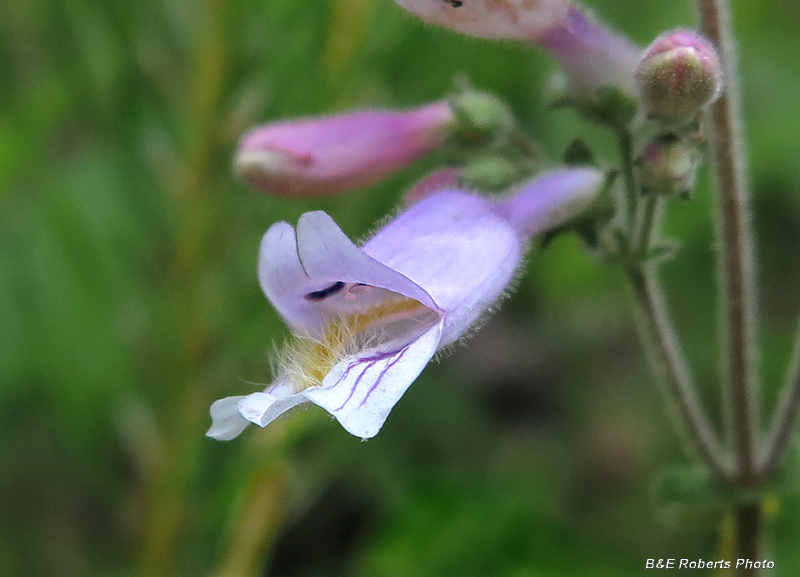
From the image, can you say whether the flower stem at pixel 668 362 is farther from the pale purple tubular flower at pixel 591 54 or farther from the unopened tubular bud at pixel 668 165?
the pale purple tubular flower at pixel 591 54

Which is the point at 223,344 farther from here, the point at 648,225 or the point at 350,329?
the point at 648,225

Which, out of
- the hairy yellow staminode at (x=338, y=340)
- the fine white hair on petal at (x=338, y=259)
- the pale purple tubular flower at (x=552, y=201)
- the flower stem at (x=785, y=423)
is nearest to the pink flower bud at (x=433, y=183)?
the pale purple tubular flower at (x=552, y=201)

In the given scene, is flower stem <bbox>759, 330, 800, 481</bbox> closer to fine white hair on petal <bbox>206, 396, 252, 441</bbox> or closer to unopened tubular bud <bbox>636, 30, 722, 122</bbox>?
unopened tubular bud <bbox>636, 30, 722, 122</bbox>

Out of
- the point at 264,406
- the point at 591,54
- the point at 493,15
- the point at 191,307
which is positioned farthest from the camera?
the point at 191,307

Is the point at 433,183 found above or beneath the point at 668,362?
above

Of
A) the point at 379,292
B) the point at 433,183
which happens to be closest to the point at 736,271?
the point at 433,183

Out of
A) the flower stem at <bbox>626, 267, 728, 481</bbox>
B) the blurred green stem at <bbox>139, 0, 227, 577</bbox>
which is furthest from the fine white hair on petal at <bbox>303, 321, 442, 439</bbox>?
the blurred green stem at <bbox>139, 0, 227, 577</bbox>

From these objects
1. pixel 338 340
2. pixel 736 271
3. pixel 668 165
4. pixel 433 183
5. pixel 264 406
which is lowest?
pixel 264 406
